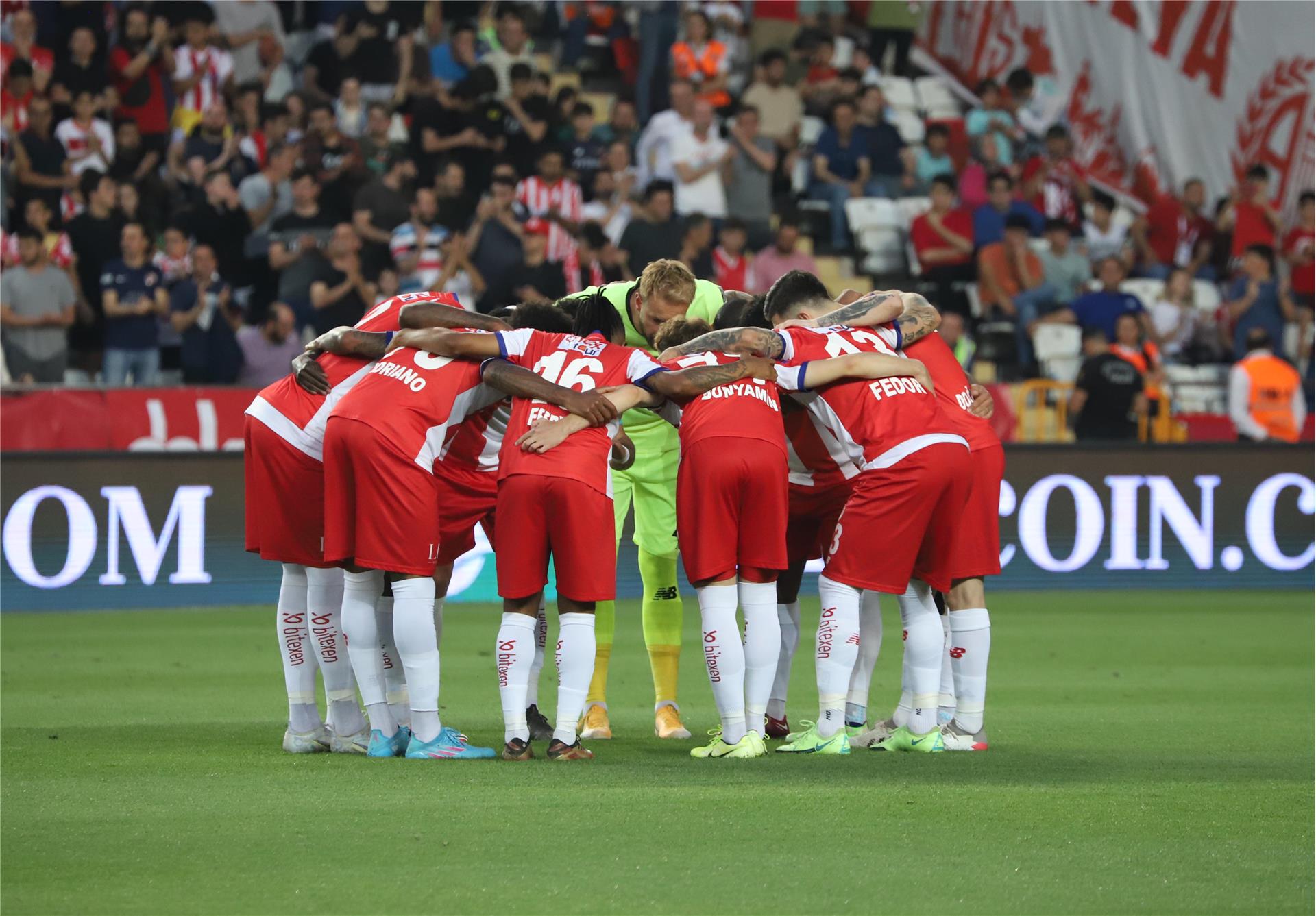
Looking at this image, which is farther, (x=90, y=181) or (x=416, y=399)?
(x=90, y=181)

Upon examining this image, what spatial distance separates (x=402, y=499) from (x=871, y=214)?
559 inches

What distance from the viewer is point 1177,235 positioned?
22.1 m

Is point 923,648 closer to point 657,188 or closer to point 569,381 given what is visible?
point 569,381

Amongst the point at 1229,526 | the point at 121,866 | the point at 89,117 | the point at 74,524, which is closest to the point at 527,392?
the point at 121,866

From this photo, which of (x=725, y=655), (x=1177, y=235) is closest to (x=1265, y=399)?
(x=1177, y=235)

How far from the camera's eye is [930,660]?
7965 mm

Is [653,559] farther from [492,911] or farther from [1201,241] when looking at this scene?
[1201,241]

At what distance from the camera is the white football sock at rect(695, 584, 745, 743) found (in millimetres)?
7508

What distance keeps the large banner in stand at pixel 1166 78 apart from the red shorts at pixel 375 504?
56.6 feet

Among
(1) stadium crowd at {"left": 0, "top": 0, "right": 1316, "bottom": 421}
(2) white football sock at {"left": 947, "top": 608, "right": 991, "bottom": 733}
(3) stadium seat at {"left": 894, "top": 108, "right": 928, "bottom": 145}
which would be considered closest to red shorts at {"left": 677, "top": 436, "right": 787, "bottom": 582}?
(2) white football sock at {"left": 947, "top": 608, "right": 991, "bottom": 733}

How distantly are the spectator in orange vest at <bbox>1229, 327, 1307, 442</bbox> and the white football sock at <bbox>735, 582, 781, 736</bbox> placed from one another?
427 inches

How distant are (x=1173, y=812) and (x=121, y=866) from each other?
3.80m

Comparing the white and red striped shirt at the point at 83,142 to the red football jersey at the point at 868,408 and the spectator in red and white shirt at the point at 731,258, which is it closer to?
the spectator in red and white shirt at the point at 731,258

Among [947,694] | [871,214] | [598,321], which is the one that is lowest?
[947,694]
